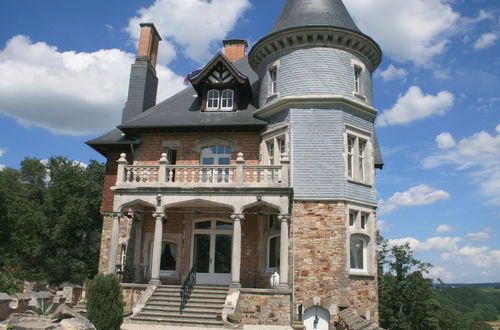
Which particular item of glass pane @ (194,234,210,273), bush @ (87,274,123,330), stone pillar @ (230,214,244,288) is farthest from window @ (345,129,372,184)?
bush @ (87,274,123,330)

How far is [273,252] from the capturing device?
750 inches

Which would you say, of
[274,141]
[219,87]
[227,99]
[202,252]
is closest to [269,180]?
[274,141]

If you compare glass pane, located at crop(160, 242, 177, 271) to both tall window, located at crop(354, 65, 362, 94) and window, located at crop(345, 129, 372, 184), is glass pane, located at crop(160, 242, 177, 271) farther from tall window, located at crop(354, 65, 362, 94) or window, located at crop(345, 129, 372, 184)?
tall window, located at crop(354, 65, 362, 94)

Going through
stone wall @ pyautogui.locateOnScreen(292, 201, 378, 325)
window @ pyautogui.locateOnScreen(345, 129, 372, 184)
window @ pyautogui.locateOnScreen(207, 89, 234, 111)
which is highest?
window @ pyautogui.locateOnScreen(207, 89, 234, 111)

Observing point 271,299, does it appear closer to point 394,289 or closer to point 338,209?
point 338,209

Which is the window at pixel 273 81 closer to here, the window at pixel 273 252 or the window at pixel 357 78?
the window at pixel 357 78

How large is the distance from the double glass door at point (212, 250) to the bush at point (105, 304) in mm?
6553

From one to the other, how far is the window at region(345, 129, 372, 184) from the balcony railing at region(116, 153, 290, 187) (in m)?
3.03

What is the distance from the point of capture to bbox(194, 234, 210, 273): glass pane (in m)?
19.8

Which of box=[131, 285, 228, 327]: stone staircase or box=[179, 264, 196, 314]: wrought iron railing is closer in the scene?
box=[131, 285, 228, 327]: stone staircase

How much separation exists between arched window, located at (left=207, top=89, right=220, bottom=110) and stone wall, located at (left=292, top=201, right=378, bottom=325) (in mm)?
6637

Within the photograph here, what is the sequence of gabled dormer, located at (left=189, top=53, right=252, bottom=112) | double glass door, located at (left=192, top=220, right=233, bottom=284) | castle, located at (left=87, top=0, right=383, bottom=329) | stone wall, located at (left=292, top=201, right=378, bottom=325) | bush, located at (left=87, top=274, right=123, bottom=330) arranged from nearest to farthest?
bush, located at (left=87, top=274, right=123, bottom=330), stone wall, located at (left=292, top=201, right=378, bottom=325), castle, located at (left=87, top=0, right=383, bottom=329), double glass door, located at (left=192, top=220, right=233, bottom=284), gabled dormer, located at (left=189, top=53, right=252, bottom=112)

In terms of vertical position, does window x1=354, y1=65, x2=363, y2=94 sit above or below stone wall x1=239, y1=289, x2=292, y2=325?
above

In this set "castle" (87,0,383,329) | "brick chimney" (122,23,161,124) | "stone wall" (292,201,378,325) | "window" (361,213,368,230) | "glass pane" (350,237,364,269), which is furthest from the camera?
"brick chimney" (122,23,161,124)
